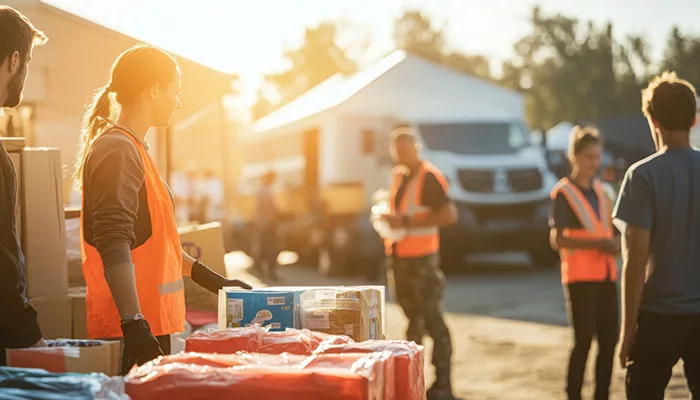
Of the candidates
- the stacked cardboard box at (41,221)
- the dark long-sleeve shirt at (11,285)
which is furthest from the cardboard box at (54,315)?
the dark long-sleeve shirt at (11,285)

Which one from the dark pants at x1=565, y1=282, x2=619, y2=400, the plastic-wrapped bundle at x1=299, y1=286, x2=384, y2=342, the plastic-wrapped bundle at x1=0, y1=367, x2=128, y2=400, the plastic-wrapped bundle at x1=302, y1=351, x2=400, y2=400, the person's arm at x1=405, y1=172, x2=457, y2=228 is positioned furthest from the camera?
the person's arm at x1=405, y1=172, x2=457, y2=228

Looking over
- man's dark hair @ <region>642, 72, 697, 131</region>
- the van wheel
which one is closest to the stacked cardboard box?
man's dark hair @ <region>642, 72, 697, 131</region>

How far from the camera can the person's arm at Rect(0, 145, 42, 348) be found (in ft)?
9.46

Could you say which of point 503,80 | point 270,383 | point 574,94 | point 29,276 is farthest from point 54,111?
point 503,80

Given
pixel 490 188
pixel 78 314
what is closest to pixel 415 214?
pixel 78 314

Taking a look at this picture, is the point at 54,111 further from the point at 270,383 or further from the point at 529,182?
the point at 529,182

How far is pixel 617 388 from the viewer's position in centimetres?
758

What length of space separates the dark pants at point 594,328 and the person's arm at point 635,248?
2.00m

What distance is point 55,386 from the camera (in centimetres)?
234

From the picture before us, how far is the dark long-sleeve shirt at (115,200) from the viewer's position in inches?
127

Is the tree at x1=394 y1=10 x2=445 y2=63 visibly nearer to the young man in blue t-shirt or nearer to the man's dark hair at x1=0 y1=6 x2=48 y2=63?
the young man in blue t-shirt

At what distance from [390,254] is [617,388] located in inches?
75.0

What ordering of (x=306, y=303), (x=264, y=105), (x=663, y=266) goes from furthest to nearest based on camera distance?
(x=264, y=105) → (x=663, y=266) → (x=306, y=303)

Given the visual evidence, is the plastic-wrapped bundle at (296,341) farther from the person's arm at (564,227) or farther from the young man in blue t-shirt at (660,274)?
the person's arm at (564,227)
